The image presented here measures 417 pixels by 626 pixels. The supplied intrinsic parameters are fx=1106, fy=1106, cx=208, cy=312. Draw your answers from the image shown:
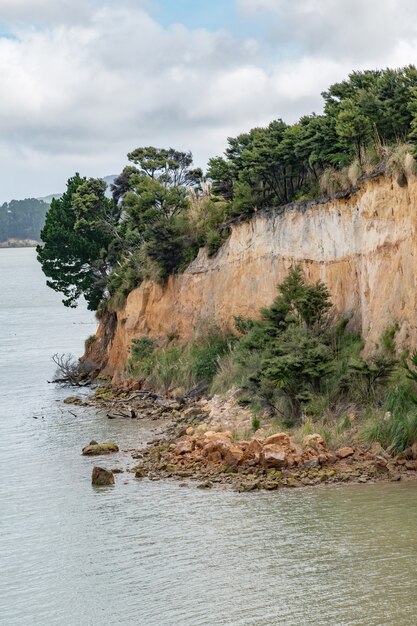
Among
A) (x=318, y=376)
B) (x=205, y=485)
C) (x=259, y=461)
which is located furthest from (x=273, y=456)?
(x=318, y=376)

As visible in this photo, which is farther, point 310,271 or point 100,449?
point 310,271

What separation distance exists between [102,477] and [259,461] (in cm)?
375

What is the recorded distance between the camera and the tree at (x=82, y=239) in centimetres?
5142

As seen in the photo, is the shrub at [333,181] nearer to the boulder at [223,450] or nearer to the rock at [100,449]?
the boulder at [223,450]

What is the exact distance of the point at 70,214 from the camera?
2079 inches

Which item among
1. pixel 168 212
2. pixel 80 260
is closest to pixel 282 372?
pixel 168 212

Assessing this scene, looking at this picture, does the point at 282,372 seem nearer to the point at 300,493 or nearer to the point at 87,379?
the point at 300,493

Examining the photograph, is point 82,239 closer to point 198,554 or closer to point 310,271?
point 310,271

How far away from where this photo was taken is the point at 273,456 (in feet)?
79.4

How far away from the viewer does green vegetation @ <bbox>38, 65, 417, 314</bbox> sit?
30.2 meters

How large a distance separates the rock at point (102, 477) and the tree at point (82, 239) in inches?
A: 1014

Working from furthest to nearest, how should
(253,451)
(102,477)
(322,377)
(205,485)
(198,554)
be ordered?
(322,377) < (102,477) < (253,451) < (205,485) < (198,554)

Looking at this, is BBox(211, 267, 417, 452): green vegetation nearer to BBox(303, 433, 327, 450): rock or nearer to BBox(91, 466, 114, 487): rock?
BBox(303, 433, 327, 450): rock

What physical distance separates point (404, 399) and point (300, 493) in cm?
373
